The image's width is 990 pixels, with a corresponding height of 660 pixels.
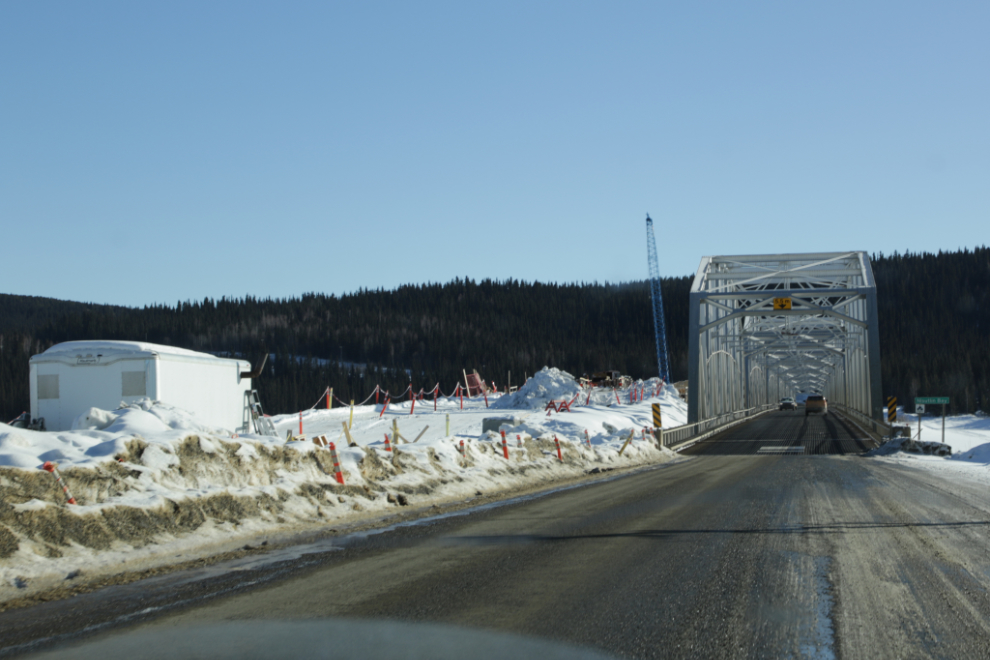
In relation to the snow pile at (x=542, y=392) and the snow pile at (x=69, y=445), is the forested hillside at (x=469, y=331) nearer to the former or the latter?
the snow pile at (x=542, y=392)

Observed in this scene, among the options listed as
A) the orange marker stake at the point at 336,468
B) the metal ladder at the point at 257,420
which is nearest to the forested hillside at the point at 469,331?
the metal ladder at the point at 257,420

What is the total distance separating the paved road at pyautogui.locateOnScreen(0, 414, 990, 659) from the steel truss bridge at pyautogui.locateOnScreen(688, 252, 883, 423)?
29.0m

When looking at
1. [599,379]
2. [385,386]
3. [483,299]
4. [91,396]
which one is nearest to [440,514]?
[91,396]

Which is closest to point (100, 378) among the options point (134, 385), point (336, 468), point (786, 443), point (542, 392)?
point (134, 385)

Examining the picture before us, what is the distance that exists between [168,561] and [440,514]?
14.4ft

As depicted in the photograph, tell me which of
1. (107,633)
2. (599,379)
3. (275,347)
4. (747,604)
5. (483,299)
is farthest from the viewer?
(483,299)

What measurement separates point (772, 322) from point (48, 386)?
2622 inches

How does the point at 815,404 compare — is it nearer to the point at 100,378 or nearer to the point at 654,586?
the point at 100,378

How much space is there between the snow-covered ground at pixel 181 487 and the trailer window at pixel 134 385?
3.86 feet

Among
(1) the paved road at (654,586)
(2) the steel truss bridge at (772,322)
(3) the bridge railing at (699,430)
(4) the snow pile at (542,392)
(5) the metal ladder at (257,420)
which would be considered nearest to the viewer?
(1) the paved road at (654,586)

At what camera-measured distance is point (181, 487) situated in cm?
1055

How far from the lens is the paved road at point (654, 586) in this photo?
5215mm

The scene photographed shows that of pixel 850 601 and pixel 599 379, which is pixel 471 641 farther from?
pixel 599 379

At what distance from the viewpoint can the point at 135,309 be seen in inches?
7293
